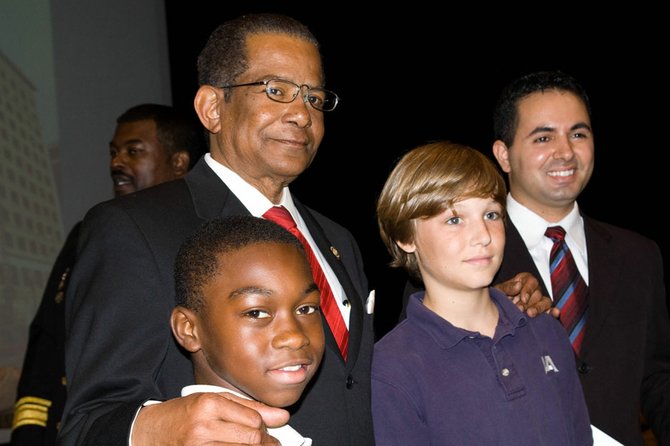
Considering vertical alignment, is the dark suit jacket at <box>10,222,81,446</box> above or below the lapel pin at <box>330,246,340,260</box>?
below

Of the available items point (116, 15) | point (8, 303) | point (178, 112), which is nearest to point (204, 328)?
point (178, 112)

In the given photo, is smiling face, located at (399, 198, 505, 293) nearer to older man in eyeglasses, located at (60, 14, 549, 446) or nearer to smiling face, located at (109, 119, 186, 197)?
older man in eyeglasses, located at (60, 14, 549, 446)

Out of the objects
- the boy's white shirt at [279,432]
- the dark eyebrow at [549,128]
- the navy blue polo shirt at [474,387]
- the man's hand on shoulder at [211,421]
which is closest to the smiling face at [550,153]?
the dark eyebrow at [549,128]

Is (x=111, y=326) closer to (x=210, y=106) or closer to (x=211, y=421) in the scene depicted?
(x=211, y=421)

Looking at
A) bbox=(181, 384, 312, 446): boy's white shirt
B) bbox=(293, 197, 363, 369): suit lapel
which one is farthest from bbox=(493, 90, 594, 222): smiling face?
bbox=(181, 384, 312, 446): boy's white shirt

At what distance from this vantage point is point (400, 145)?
19.3 ft

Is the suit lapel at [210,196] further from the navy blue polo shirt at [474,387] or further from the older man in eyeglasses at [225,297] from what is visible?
the navy blue polo shirt at [474,387]

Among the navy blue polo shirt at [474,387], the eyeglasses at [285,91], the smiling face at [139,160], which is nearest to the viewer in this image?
the navy blue polo shirt at [474,387]

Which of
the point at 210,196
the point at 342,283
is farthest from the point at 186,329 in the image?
the point at 342,283

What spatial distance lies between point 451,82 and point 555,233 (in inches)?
139

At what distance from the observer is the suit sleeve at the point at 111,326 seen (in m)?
1.44

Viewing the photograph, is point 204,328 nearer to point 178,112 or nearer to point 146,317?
point 146,317

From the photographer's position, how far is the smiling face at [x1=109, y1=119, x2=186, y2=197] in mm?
3045

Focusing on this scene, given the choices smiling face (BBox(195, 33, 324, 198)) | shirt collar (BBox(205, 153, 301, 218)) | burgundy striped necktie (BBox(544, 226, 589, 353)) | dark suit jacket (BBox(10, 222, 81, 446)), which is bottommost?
dark suit jacket (BBox(10, 222, 81, 446))
